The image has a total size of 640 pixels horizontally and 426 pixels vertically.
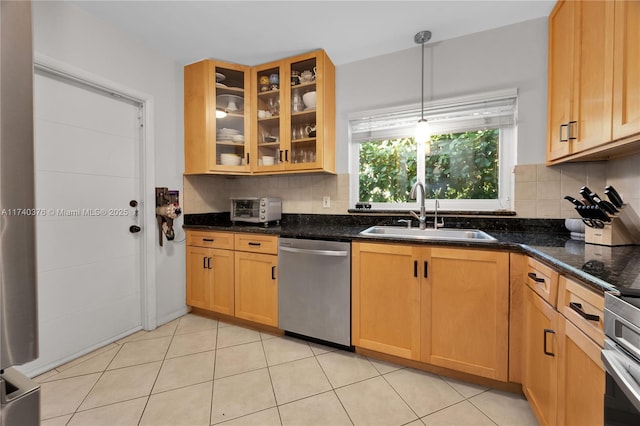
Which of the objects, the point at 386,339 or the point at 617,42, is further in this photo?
the point at 386,339

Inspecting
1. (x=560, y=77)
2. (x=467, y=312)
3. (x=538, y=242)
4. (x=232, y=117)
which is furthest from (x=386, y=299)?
(x=232, y=117)

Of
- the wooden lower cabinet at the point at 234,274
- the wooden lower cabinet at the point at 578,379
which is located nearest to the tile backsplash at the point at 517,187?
the wooden lower cabinet at the point at 234,274

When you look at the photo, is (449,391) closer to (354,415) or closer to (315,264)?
(354,415)

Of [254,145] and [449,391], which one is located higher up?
[254,145]

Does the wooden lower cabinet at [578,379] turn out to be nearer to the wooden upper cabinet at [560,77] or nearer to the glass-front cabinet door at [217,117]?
the wooden upper cabinet at [560,77]

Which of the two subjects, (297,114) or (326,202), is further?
(326,202)

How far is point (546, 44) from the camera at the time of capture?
193 centimetres

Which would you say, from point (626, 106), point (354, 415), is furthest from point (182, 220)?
point (626, 106)

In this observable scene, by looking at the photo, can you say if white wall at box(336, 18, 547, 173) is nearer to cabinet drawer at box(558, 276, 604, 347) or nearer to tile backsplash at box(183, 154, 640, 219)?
A: tile backsplash at box(183, 154, 640, 219)

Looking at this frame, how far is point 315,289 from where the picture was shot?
6.53ft

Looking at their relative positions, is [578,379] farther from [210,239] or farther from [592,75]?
[210,239]

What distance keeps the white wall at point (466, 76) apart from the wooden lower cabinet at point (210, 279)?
4.61 feet

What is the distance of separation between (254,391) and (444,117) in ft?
7.97

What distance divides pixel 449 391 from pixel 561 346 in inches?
28.8
